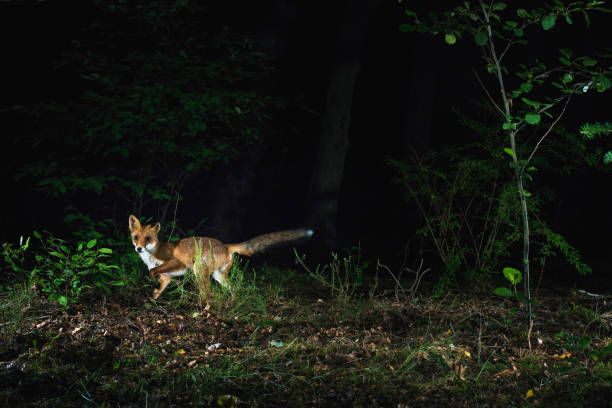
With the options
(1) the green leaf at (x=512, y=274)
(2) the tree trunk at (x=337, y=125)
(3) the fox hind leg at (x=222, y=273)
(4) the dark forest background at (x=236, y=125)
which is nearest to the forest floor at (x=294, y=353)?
(3) the fox hind leg at (x=222, y=273)

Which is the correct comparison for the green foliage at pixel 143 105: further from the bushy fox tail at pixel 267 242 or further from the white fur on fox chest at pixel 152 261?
the bushy fox tail at pixel 267 242

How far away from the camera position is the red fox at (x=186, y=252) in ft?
17.9

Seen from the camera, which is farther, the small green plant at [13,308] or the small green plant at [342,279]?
the small green plant at [342,279]

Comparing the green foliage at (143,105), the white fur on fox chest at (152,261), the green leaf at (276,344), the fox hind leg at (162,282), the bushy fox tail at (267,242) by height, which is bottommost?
the green leaf at (276,344)

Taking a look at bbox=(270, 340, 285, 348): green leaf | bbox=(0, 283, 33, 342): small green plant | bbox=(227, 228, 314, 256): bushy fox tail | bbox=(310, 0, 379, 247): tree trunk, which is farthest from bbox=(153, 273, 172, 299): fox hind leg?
bbox=(310, 0, 379, 247): tree trunk

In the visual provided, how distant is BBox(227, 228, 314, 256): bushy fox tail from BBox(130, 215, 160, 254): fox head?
89 cm

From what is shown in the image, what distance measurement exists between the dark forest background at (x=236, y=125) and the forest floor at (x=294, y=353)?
1375 mm

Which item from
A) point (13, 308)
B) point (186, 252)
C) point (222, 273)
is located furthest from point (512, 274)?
point (13, 308)

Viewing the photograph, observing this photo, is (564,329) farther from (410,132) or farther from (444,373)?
(410,132)

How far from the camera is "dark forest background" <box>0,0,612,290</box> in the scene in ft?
19.4

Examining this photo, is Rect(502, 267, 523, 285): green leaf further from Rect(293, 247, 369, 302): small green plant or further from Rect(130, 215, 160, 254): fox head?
Rect(130, 215, 160, 254): fox head

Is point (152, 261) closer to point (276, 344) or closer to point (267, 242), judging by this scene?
point (267, 242)

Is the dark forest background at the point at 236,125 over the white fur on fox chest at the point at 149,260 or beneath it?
over

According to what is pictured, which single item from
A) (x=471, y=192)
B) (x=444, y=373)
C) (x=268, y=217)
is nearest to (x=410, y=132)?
(x=268, y=217)
